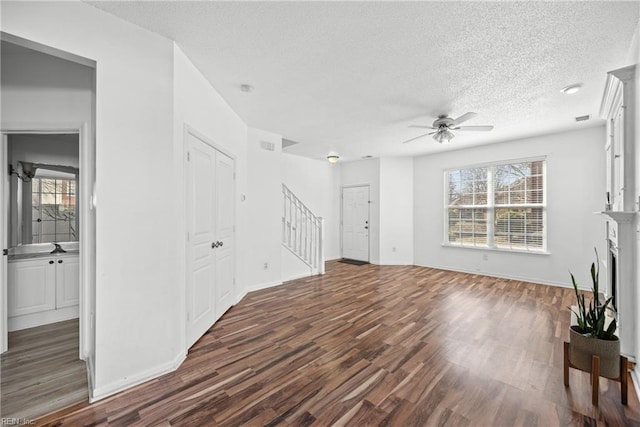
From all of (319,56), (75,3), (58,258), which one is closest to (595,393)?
(319,56)

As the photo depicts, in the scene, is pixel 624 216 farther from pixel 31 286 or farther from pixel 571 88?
pixel 31 286

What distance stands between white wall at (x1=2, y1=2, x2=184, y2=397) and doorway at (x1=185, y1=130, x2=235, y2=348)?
36 centimetres

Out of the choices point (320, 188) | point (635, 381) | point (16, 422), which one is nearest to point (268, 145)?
point (320, 188)

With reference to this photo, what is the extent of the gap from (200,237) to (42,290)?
2.00m

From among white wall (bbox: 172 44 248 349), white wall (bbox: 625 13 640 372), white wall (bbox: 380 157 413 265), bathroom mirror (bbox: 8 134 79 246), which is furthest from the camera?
white wall (bbox: 380 157 413 265)

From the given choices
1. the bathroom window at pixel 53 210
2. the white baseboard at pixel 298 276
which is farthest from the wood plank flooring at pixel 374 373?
the bathroom window at pixel 53 210

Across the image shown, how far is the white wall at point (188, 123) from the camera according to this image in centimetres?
232

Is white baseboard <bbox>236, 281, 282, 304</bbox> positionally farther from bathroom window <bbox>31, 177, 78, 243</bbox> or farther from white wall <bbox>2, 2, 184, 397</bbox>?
bathroom window <bbox>31, 177, 78, 243</bbox>

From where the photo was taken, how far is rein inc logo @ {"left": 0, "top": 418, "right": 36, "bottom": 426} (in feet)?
5.45

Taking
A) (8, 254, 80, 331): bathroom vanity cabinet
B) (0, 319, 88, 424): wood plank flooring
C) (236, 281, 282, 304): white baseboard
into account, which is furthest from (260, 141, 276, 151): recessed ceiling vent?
(0, 319, 88, 424): wood plank flooring

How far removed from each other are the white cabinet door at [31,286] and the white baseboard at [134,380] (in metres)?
1.96

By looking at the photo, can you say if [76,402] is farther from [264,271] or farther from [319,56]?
[319,56]

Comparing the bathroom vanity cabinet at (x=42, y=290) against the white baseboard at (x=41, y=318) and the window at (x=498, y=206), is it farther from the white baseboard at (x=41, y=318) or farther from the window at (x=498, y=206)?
the window at (x=498, y=206)

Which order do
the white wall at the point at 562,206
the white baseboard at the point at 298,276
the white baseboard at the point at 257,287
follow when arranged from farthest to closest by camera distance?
the white baseboard at the point at 298,276 < the white wall at the point at 562,206 < the white baseboard at the point at 257,287
